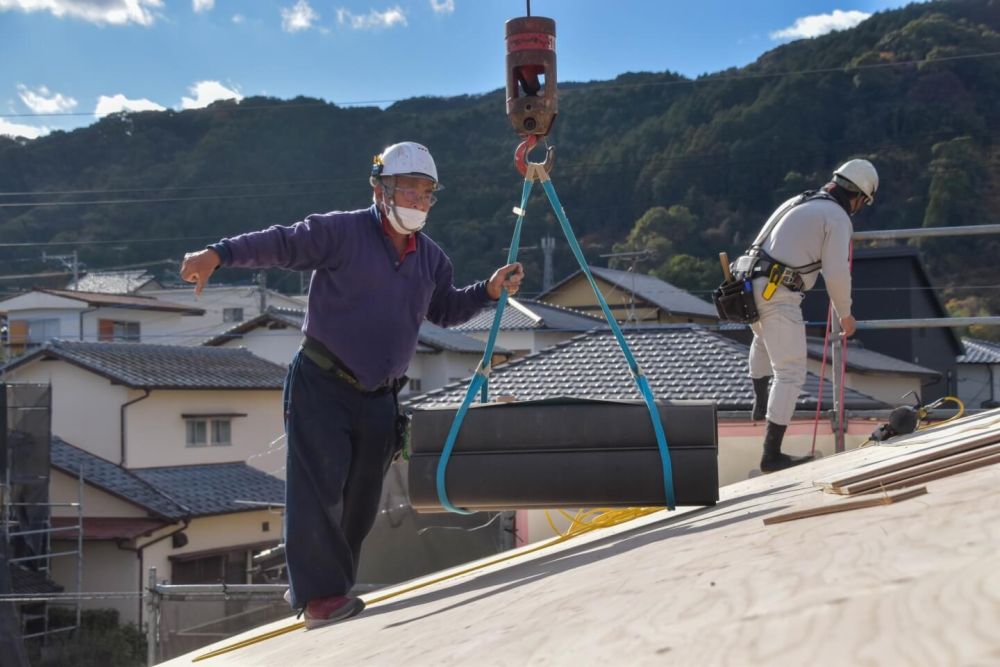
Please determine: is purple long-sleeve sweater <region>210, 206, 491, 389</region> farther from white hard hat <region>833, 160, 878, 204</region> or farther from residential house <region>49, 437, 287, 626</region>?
residential house <region>49, 437, 287, 626</region>

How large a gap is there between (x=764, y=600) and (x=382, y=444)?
205 cm

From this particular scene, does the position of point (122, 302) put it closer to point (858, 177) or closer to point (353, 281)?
point (858, 177)

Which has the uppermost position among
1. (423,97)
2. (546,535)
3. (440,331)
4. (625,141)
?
(423,97)

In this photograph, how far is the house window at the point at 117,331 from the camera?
116 ft

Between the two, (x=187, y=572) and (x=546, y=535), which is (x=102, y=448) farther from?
(x=546, y=535)

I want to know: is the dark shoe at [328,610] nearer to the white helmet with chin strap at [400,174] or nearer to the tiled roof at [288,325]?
the white helmet with chin strap at [400,174]

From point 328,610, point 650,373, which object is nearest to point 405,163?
point 328,610

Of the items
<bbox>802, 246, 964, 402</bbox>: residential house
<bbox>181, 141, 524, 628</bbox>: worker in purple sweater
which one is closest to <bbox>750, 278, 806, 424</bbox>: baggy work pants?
<bbox>181, 141, 524, 628</bbox>: worker in purple sweater

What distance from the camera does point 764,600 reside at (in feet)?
5.81

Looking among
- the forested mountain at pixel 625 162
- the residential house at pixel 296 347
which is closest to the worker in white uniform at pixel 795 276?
the residential house at pixel 296 347

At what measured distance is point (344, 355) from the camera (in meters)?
3.51

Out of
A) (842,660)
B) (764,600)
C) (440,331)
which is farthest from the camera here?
(440,331)

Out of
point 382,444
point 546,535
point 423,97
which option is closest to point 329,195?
point 423,97

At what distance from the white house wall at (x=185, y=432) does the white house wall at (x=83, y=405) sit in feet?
1.25
